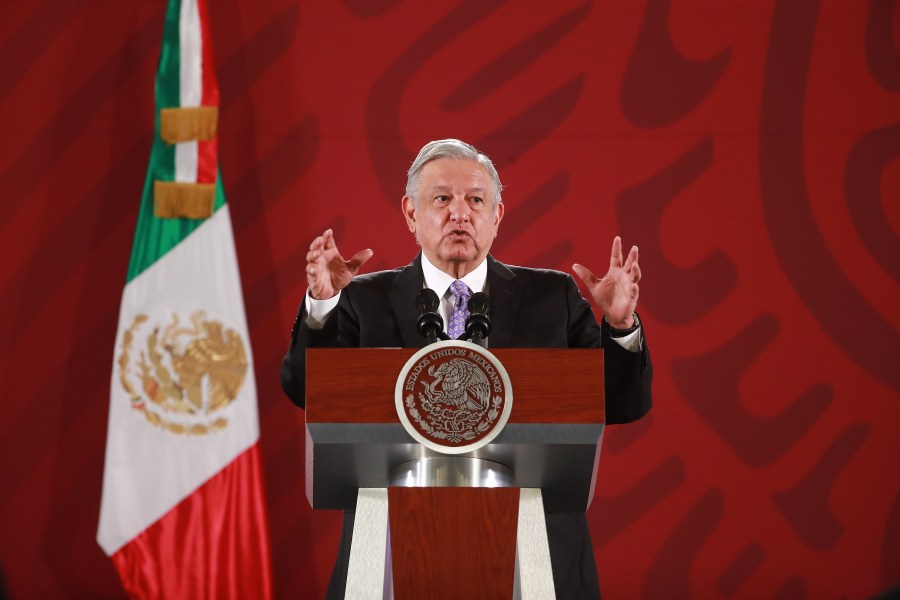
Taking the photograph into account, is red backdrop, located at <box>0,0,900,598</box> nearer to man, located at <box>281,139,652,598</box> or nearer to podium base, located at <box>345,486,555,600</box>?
man, located at <box>281,139,652,598</box>

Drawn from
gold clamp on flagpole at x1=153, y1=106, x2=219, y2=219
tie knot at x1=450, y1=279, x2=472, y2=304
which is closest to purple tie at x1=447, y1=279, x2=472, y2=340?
tie knot at x1=450, y1=279, x2=472, y2=304

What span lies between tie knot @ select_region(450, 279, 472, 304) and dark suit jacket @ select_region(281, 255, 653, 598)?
59 millimetres

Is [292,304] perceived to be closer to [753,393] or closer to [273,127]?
[273,127]

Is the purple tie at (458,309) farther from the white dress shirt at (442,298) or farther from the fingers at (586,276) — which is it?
the fingers at (586,276)

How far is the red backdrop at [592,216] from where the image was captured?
3.69 meters

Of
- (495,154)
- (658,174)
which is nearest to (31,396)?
(495,154)

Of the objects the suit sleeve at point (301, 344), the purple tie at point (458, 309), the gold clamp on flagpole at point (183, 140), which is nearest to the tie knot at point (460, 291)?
the purple tie at point (458, 309)

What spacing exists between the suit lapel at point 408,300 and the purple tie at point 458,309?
77mm

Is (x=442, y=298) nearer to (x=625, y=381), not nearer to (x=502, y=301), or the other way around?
(x=502, y=301)

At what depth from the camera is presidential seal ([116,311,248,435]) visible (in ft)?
11.3

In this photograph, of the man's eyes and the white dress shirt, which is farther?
the man's eyes

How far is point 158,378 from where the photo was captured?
3.45 metres

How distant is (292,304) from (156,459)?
77 centimetres

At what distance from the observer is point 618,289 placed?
1852 mm
